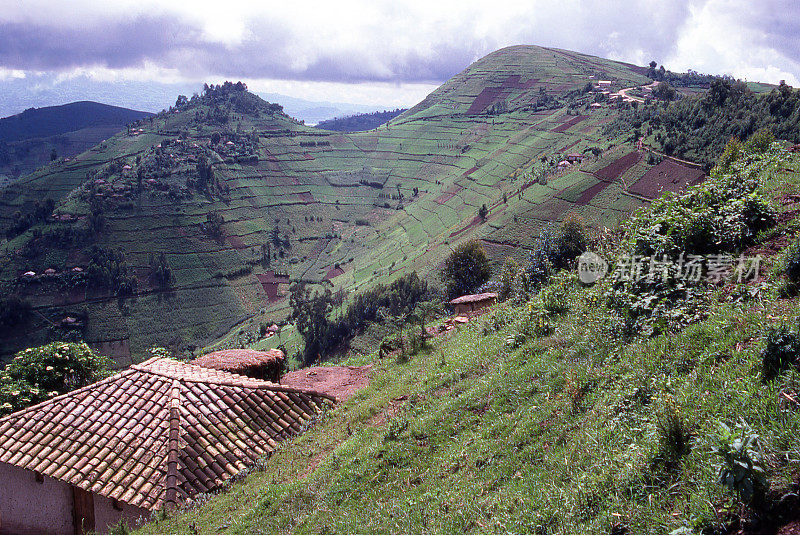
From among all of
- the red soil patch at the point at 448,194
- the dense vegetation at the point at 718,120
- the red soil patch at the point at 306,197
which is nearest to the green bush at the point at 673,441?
the dense vegetation at the point at 718,120

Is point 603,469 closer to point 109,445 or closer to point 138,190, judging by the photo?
point 109,445

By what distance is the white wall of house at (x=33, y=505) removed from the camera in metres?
11.4

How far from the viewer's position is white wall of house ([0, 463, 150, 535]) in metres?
11.4

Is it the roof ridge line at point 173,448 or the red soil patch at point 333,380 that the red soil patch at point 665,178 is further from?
the roof ridge line at point 173,448

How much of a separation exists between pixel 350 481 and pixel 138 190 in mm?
141292

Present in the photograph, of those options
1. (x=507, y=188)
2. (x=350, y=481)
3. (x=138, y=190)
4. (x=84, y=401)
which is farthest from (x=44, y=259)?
(x=350, y=481)

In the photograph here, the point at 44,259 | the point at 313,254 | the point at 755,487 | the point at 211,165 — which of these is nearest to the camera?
the point at 755,487

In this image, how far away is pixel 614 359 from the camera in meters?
7.78

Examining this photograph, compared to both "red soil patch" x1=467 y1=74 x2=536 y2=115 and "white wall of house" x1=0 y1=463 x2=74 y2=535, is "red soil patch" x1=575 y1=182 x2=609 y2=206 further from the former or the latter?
"red soil patch" x1=467 y1=74 x2=536 y2=115

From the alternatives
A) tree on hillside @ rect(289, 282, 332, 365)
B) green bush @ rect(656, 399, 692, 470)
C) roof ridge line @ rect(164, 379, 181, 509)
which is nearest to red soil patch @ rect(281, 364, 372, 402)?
roof ridge line @ rect(164, 379, 181, 509)

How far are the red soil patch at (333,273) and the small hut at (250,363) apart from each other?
3646 inches

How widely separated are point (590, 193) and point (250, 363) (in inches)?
2763

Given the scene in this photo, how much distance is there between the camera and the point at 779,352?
5.03m

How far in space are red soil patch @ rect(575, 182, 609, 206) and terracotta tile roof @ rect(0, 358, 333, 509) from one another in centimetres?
6948
